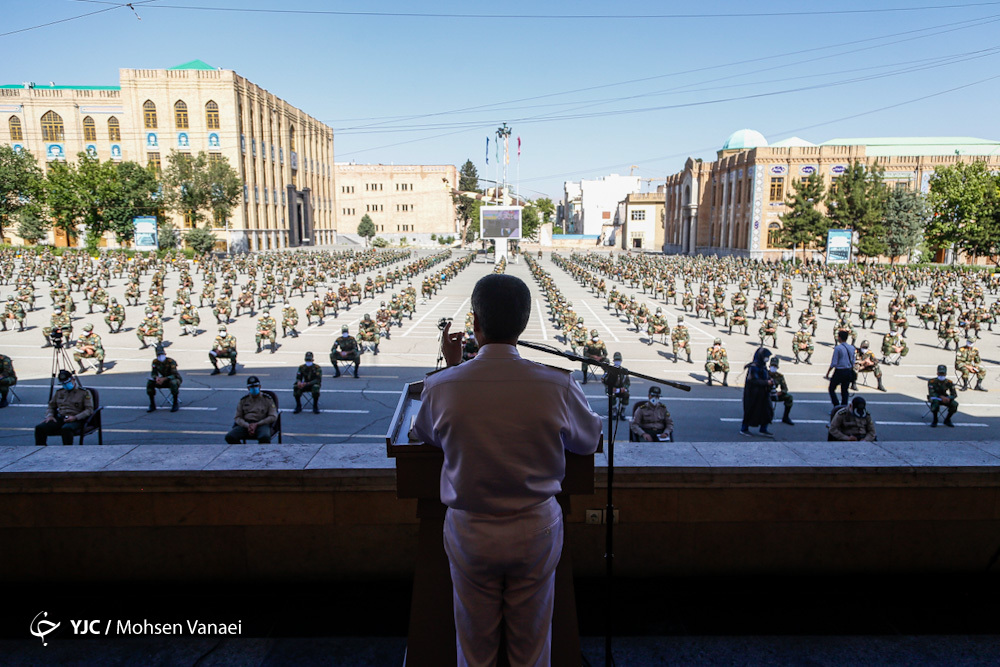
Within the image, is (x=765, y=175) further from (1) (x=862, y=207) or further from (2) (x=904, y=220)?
(2) (x=904, y=220)

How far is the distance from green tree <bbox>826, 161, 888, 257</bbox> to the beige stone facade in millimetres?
64282

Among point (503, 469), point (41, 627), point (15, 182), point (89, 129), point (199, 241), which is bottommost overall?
point (41, 627)

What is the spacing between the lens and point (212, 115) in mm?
→ 64438

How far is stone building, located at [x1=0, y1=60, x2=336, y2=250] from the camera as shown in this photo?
63688mm

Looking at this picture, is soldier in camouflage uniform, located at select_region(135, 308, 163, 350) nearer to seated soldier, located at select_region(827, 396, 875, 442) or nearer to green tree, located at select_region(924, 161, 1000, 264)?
seated soldier, located at select_region(827, 396, 875, 442)

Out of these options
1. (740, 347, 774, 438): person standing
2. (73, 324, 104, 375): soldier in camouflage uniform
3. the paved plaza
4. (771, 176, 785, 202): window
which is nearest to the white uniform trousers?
the paved plaza

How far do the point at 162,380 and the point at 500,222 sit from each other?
155 feet

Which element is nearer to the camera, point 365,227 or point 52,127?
point 52,127

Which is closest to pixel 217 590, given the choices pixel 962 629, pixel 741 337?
pixel 962 629

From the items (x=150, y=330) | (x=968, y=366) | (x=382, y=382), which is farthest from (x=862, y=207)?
Result: (x=150, y=330)

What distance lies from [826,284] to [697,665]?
1898 inches

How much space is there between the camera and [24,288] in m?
27.3

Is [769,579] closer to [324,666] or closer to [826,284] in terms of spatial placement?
[324,666]

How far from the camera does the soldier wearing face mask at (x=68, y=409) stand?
834 centimetres
